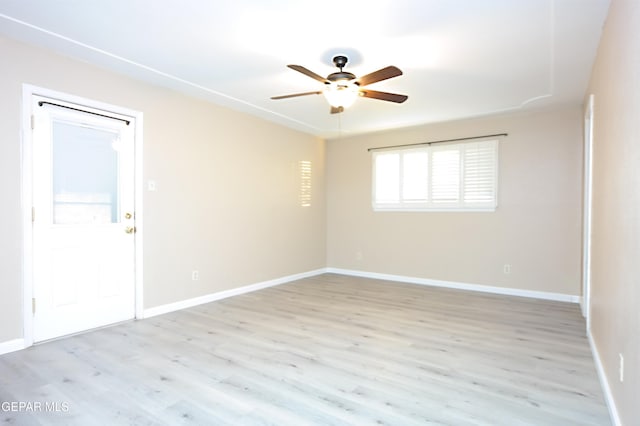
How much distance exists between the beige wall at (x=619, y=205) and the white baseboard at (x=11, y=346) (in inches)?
162

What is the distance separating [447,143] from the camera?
559 cm

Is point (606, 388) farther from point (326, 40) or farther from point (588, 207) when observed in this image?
point (326, 40)

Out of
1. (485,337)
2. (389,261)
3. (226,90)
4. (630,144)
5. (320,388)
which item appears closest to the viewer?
(630,144)

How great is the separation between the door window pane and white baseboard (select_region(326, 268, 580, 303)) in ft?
13.7

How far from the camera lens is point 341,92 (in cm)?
321

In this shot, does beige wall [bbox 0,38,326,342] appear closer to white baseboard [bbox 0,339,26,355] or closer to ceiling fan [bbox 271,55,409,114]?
white baseboard [bbox 0,339,26,355]

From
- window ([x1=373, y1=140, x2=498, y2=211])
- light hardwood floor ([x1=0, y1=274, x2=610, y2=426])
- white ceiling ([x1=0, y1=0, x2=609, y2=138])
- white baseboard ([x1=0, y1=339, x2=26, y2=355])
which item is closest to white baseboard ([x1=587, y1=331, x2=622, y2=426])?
light hardwood floor ([x1=0, y1=274, x2=610, y2=426])

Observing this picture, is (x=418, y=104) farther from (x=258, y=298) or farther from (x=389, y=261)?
(x=258, y=298)

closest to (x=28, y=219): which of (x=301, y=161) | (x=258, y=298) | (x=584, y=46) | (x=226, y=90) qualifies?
(x=226, y=90)

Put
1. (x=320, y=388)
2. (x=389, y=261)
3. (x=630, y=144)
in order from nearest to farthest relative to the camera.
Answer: (x=630, y=144) → (x=320, y=388) → (x=389, y=261)

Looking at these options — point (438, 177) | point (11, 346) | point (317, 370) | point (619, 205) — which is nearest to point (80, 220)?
point (11, 346)

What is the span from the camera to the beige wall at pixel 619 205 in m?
1.60

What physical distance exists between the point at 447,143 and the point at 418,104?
49.8 inches

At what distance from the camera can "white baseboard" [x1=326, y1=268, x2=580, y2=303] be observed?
15.8ft
